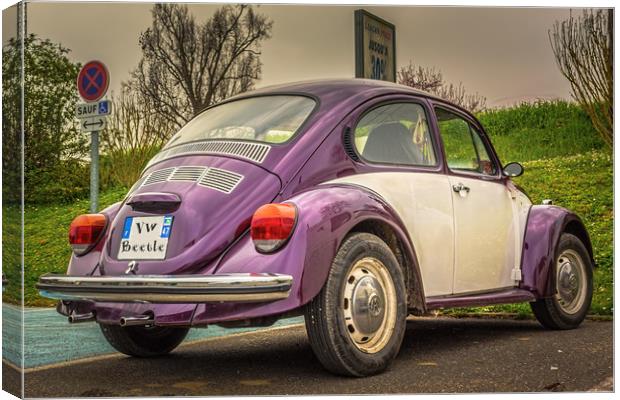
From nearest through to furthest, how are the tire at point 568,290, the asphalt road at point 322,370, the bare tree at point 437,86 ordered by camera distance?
1. the asphalt road at point 322,370
2. the bare tree at point 437,86
3. the tire at point 568,290

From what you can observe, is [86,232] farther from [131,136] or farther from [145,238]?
[131,136]

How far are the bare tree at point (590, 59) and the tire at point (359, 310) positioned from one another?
1912mm

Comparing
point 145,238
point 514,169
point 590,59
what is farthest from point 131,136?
point 590,59

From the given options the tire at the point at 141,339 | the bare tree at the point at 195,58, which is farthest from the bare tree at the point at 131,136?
the tire at the point at 141,339

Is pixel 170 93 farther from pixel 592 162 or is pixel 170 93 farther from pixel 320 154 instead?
pixel 592 162

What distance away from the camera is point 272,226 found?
15.9ft

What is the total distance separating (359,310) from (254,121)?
131 centimetres

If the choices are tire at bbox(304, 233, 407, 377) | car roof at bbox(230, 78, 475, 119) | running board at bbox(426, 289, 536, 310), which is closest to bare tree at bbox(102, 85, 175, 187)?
car roof at bbox(230, 78, 475, 119)

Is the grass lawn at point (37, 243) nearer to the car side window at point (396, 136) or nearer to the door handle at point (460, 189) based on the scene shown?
the car side window at point (396, 136)

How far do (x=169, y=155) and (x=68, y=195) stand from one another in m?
0.70

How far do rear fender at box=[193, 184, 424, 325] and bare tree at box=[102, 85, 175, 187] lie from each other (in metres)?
1.61

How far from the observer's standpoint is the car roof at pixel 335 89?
5777 mm

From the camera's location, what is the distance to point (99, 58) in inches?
234

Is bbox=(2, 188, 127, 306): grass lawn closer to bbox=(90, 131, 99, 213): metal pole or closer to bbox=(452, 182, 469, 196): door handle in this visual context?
bbox=(90, 131, 99, 213): metal pole
